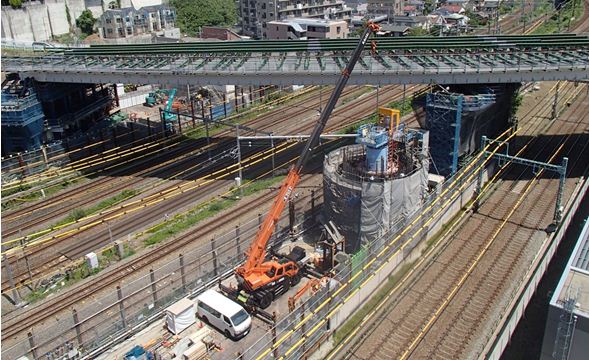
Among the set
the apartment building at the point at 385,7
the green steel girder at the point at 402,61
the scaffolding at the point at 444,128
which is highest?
the apartment building at the point at 385,7

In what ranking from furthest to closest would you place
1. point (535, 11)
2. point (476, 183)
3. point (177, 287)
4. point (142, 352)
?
point (535, 11) < point (476, 183) < point (177, 287) < point (142, 352)

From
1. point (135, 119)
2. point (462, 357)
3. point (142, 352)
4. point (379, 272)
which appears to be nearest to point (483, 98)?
point (379, 272)

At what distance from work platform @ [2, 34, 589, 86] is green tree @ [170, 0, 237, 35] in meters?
52.0

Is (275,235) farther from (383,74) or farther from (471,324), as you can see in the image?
(383,74)

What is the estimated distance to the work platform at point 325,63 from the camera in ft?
100

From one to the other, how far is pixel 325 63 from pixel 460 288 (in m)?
17.0

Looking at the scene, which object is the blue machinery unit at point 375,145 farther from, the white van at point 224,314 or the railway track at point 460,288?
the white van at point 224,314

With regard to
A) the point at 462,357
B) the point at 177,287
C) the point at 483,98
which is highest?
the point at 483,98

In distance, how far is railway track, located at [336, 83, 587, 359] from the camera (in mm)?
19502

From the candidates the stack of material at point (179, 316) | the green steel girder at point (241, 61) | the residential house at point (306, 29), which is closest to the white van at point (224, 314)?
the stack of material at point (179, 316)

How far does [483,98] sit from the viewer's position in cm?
3031

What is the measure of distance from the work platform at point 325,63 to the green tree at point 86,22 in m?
44.7

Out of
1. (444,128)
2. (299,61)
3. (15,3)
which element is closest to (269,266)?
(444,128)

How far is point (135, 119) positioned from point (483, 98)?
93.0 feet
